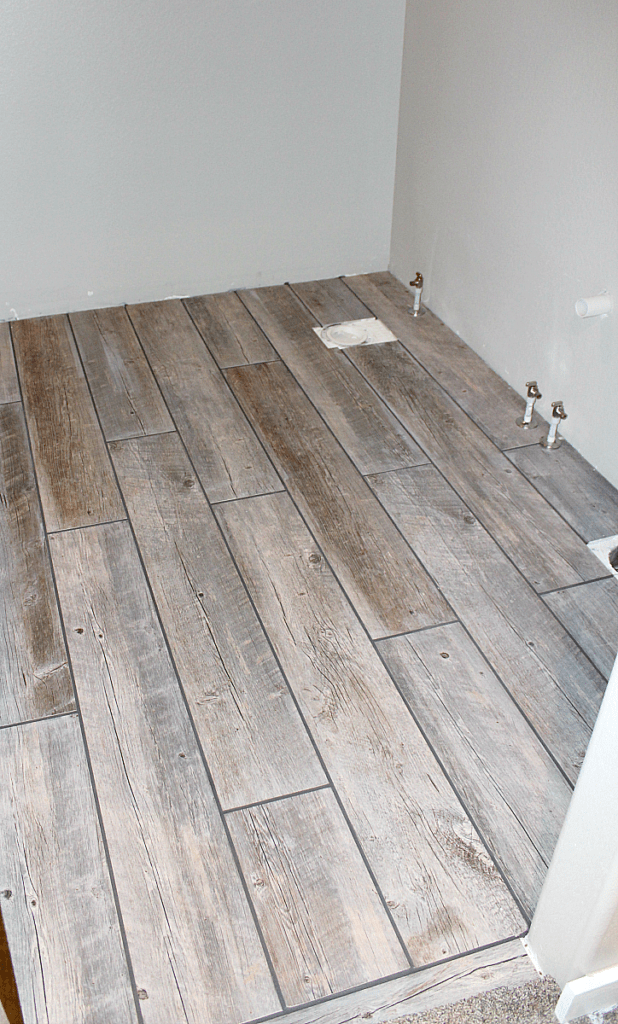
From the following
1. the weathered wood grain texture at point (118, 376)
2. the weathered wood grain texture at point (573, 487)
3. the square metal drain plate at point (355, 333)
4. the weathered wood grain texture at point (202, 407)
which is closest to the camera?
the weathered wood grain texture at point (573, 487)

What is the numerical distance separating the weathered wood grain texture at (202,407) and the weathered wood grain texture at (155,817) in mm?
419

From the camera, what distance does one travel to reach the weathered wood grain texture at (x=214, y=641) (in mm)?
1556

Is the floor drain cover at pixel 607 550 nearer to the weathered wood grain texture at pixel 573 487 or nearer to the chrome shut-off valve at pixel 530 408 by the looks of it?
the weathered wood grain texture at pixel 573 487

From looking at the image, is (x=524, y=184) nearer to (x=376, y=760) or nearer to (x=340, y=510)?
(x=340, y=510)

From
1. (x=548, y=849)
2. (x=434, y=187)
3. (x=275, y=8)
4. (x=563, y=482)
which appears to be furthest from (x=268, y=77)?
(x=548, y=849)

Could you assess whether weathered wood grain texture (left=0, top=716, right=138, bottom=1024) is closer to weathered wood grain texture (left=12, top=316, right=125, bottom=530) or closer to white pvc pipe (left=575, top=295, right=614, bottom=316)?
weathered wood grain texture (left=12, top=316, right=125, bottom=530)

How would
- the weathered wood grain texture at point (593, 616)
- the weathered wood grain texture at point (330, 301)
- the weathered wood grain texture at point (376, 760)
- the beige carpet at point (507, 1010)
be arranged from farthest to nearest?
the weathered wood grain texture at point (330, 301), the weathered wood grain texture at point (593, 616), the weathered wood grain texture at point (376, 760), the beige carpet at point (507, 1010)

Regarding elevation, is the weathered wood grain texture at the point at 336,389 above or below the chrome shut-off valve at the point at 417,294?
below

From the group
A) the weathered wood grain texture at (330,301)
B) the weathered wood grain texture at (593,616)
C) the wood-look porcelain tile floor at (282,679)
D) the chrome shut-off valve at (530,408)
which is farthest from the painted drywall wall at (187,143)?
the weathered wood grain texture at (593,616)

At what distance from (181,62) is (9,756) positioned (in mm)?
2279

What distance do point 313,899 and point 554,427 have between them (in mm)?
1475

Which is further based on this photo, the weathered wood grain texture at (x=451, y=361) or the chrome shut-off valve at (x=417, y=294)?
the chrome shut-off valve at (x=417, y=294)

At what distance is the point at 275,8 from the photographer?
2832 millimetres

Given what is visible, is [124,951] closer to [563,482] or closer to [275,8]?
[563,482]
